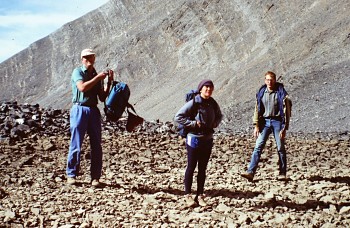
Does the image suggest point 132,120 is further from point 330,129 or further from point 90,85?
point 330,129

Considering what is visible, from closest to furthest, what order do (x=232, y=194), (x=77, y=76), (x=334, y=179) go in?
(x=77, y=76) → (x=232, y=194) → (x=334, y=179)

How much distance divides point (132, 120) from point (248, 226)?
2.76 meters

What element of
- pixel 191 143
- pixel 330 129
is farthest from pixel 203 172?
pixel 330 129

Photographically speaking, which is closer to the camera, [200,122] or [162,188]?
[200,122]

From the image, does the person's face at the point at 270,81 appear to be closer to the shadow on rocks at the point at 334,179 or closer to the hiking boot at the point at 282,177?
the hiking boot at the point at 282,177

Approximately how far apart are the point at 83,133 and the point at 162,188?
1515 millimetres

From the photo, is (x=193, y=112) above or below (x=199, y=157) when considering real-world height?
above

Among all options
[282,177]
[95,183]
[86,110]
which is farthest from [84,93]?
[282,177]

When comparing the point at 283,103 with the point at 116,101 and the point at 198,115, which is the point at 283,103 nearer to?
the point at 198,115

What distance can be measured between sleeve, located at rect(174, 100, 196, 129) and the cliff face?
1296 cm

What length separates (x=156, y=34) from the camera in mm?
43000

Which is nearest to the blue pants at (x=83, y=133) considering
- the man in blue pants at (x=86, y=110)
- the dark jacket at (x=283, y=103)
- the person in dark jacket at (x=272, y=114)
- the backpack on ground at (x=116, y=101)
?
the man in blue pants at (x=86, y=110)

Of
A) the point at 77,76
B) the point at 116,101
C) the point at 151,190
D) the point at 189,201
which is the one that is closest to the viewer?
the point at 189,201

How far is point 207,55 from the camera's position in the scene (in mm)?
37156
